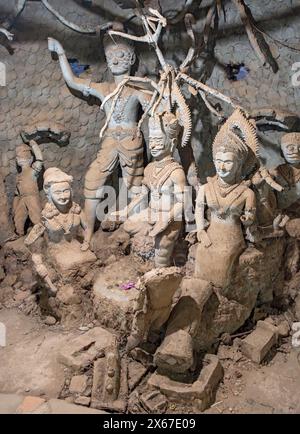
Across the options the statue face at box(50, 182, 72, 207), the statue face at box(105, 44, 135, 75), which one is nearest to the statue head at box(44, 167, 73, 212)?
the statue face at box(50, 182, 72, 207)

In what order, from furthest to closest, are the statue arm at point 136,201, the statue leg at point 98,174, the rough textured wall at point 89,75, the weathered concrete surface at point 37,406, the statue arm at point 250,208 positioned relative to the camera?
the statue leg at point 98,174 → the rough textured wall at point 89,75 → the statue arm at point 136,201 → the statue arm at point 250,208 → the weathered concrete surface at point 37,406

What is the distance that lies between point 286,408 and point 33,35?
16.5ft

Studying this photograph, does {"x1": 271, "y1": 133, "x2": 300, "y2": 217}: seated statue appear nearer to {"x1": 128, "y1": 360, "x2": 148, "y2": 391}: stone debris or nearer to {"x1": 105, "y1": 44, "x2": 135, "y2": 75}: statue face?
{"x1": 105, "y1": 44, "x2": 135, "y2": 75}: statue face

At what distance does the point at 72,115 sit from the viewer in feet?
20.6

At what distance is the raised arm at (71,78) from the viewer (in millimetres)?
5875

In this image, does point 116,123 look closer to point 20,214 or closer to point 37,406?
point 20,214

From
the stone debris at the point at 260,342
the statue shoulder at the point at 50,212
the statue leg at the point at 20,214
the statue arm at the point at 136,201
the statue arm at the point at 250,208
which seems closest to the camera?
the statue arm at the point at 250,208

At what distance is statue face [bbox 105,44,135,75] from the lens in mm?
5719

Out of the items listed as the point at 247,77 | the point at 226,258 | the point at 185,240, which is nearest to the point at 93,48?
the point at 247,77

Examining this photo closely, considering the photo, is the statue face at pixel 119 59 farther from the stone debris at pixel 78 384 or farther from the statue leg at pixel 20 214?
the stone debris at pixel 78 384

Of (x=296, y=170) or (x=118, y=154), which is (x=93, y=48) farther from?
(x=296, y=170)

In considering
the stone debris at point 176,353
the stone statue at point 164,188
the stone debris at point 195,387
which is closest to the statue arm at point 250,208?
the stone statue at point 164,188

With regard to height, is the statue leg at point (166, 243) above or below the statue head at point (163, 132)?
below

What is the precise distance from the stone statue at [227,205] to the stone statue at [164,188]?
38 centimetres
